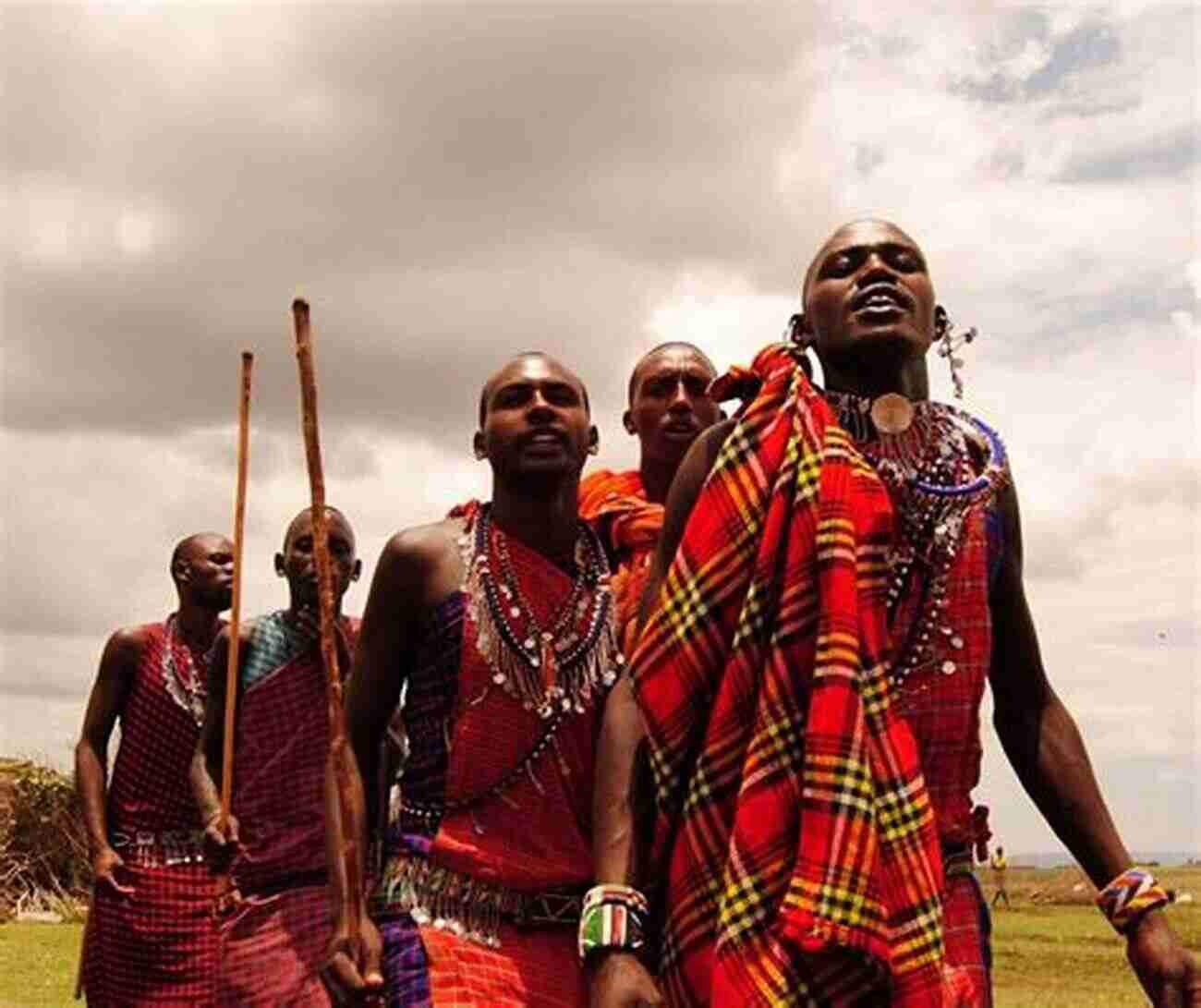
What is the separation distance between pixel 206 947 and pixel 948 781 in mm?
5792

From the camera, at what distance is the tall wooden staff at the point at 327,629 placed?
4.27 meters

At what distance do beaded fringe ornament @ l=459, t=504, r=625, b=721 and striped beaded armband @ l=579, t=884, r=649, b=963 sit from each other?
0.89m

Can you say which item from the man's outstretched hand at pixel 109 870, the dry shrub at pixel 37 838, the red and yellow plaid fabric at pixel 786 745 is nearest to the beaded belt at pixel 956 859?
the red and yellow plaid fabric at pixel 786 745

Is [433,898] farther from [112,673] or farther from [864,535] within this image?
[112,673]

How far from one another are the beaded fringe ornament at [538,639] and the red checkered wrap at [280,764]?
2779 millimetres

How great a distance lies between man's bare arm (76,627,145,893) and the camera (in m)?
9.04

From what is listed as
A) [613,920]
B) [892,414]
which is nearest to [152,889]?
[613,920]

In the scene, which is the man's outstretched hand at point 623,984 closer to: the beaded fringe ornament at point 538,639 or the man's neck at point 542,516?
the beaded fringe ornament at point 538,639

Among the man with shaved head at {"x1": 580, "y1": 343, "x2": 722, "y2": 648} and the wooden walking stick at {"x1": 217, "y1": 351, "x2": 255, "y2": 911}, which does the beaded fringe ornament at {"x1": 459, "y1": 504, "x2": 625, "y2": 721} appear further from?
the wooden walking stick at {"x1": 217, "y1": 351, "x2": 255, "y2": 911}

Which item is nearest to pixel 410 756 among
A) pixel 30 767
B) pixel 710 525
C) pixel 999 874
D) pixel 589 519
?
pixel 589 519

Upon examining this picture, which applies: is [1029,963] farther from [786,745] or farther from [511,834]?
[786,745]

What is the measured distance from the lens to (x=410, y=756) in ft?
14.8

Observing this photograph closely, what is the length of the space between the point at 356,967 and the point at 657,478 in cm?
164

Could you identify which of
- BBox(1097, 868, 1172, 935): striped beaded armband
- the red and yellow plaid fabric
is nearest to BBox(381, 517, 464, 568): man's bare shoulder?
the red and yellow plaid fabric
